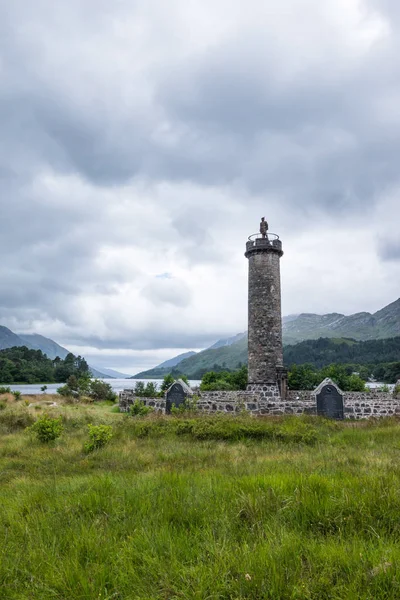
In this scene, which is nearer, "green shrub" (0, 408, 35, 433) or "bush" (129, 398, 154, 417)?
"green shrub" (0, 408, 35, 433)

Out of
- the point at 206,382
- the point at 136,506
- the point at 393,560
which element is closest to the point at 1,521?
the point at 136,506

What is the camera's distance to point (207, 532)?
3754 millimetres

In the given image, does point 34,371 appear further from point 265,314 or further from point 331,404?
point 331,404

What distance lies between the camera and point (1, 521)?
4512mm

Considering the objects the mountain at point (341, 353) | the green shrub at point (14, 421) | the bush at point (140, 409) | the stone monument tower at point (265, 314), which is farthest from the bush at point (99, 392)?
the mountain at point (341, 353)

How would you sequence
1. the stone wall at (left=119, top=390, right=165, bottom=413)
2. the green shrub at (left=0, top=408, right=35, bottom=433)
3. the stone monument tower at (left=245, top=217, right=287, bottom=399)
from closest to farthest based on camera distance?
the green shrub at (left=0, top=408, right=35, bottom=433), the stone wall at (left=119, top=390, right=165, bottom=413), the stone monument tower at (left=245, top=217, right=287, bottom=399)

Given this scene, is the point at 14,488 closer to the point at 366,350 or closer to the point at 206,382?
the point at 206,382

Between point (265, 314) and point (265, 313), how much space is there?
70mm

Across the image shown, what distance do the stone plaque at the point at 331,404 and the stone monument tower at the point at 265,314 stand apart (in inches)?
349


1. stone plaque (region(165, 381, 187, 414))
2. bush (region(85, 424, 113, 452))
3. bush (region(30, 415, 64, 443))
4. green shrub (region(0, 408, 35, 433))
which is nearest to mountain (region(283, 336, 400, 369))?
stone plaque (region(165, 381, 187, 414))

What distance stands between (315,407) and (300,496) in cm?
1308

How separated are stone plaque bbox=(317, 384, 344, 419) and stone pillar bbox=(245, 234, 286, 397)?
29.5 feet

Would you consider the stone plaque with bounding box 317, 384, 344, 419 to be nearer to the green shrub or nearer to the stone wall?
the stone wall

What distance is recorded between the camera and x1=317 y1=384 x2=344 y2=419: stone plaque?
1669cm
